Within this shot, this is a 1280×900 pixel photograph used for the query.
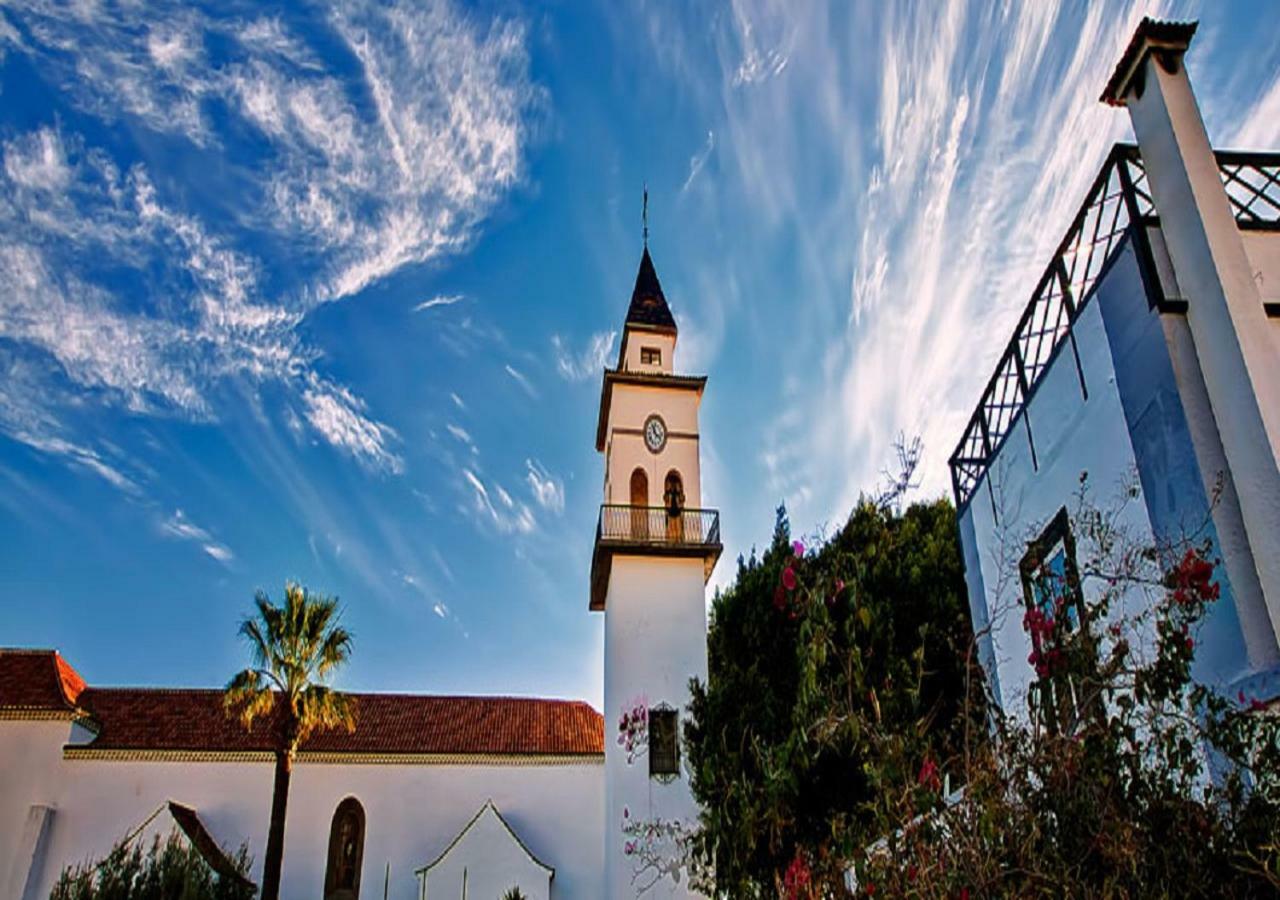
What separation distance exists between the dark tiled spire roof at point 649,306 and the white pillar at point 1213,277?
16.6 metres

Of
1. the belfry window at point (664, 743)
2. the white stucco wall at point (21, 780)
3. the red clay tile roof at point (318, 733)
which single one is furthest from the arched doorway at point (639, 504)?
the white stucco wall at point (21, 780)

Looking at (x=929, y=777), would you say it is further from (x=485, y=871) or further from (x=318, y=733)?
(x=318, y=733)

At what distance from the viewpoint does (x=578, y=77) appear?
33.7 feet

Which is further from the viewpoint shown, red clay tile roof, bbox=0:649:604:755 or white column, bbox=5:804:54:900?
red clay tile roof, bbox=0:649:604:755

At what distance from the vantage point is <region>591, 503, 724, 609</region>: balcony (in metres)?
19.7

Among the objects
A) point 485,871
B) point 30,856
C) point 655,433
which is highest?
point 655,433

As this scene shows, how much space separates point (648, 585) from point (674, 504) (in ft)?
6.88

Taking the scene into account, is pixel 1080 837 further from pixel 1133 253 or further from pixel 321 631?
pixel 321 631

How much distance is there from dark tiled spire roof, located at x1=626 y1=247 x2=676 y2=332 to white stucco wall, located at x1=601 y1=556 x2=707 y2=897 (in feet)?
21.0

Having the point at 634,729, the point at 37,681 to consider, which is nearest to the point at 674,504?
the point at 634,729

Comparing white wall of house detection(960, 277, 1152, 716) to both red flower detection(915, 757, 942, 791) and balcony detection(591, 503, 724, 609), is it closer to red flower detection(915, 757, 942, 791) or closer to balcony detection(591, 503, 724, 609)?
red flower detection(915, 757, 942, 791)

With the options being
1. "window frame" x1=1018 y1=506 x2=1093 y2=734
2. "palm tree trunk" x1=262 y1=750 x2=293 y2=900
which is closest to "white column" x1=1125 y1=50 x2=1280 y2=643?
"window frame" x1=1018 y1=506 x2=1093 y2=734

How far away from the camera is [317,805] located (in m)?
22.9

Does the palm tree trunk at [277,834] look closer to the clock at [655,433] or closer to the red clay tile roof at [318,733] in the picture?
the red clay tile roof at [318,733]
